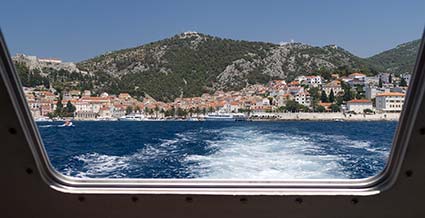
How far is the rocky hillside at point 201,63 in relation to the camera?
311 centimetres

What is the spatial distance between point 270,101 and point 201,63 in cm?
105

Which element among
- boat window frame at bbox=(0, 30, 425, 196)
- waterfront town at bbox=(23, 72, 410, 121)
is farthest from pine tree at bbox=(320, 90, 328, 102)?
boat window frame at bbox=(0, 30, 425, 196)

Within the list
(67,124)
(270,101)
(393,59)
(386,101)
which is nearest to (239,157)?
(270,101)

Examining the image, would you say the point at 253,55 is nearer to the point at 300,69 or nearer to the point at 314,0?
the point at 300,69

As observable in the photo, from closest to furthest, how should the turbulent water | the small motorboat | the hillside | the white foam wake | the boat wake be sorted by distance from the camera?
the hillside, the small motorboat, the turbulent water, the boat wake, the white foam wake

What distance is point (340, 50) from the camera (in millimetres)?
2711

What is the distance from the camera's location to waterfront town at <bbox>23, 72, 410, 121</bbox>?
2297 millimetres

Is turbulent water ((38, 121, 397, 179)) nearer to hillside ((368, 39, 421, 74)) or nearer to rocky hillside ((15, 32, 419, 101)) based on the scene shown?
rocky hillside ((15, 32, 419, 101))

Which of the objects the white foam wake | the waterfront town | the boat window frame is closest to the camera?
the boat window frame

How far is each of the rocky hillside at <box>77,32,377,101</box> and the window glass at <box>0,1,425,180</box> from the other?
1 cm

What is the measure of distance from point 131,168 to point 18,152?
10.8 ft

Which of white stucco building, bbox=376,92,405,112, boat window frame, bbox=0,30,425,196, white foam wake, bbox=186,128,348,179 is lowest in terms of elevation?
white foam wake, bbox=186,128,348,179

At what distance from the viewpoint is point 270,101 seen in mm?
4043

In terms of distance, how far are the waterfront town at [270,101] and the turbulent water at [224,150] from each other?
217mm
